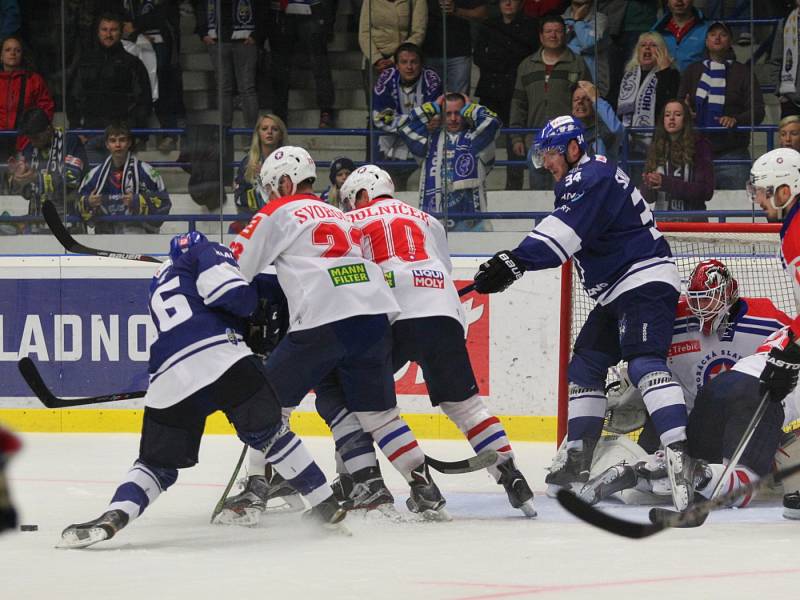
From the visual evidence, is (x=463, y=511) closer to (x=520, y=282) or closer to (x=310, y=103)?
(x=520, y=282)

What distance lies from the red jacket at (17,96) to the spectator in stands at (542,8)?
2.48 metres

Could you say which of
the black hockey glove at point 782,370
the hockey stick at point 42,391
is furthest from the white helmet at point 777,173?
the hockey stick at point 42,391

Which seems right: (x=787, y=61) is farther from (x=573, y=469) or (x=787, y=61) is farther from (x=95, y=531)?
(x=95, y=531)

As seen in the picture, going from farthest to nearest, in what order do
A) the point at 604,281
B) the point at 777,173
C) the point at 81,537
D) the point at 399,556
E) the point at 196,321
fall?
1. the point at 604,281
2. the point at 777,173
3. the point at 196,321
4. the point at 81,537
5. the point at 399,556

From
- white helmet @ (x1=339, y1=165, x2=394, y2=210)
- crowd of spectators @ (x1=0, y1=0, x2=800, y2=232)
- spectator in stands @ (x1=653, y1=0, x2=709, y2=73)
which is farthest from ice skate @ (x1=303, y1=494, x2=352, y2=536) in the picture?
spectator in stands @ (x1=653, y1=0, x2=709, y2=73)

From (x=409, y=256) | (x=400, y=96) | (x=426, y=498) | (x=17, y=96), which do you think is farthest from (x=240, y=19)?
(x=426, y=498)

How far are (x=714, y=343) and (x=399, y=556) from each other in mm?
→ 1845

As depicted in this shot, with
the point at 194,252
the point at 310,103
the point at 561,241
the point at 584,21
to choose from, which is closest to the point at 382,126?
the point at 310,103

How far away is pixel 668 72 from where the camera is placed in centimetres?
751

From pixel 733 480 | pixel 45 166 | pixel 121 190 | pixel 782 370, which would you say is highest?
pixel 45 166

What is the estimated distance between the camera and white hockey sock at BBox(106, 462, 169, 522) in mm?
4277

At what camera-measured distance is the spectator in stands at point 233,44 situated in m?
7.68

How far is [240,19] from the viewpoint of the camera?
780cm

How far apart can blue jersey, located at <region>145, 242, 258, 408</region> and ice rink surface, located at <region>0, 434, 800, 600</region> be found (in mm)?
493
